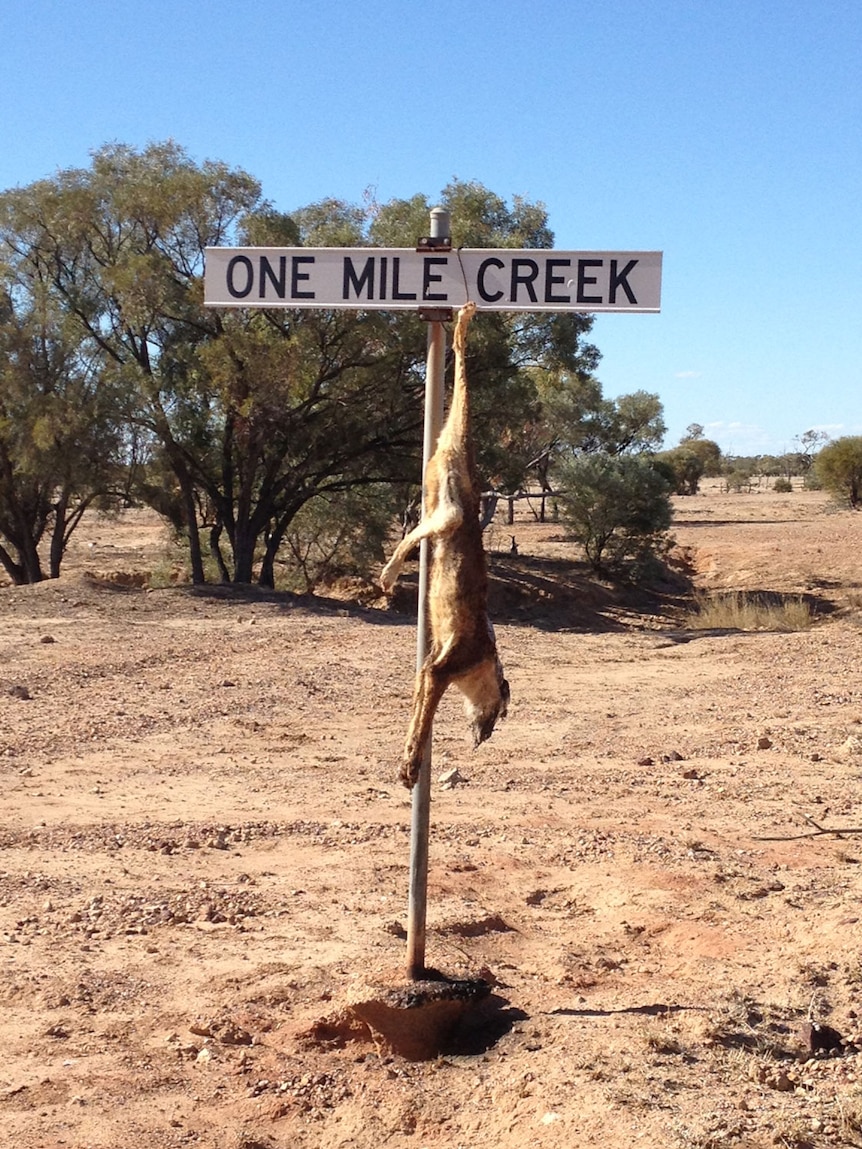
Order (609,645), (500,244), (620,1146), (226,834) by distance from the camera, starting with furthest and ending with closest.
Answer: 1. (500,244)
2. (609,645)
3. (226,834)
4. (620,1146)

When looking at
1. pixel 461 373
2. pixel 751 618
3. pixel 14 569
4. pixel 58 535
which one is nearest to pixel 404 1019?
pixel 461 373

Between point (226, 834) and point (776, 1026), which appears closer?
point (776, 1026)

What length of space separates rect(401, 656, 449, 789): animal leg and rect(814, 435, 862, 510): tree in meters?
44.1

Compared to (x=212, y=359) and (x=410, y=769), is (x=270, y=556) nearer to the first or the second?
(x=212, y=359)

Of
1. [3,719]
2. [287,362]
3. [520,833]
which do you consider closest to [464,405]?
[520,833]

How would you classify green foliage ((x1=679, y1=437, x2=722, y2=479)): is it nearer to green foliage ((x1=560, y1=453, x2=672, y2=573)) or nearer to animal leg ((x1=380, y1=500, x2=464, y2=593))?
green foliage ((x1=560, y1=453, x2=672, y2=573))

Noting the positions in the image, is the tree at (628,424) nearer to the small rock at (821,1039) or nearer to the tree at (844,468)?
the tree at (844,468)

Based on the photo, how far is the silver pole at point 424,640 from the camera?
3.77 meters

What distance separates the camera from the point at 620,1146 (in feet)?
10.3

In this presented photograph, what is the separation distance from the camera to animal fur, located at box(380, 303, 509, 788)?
11.6ft

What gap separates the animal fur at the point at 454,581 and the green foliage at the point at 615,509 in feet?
72.0

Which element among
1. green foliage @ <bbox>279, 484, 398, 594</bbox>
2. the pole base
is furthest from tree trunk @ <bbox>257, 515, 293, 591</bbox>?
the pole base

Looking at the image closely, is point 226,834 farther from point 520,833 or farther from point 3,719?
point 3,719

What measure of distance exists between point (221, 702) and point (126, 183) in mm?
12414
